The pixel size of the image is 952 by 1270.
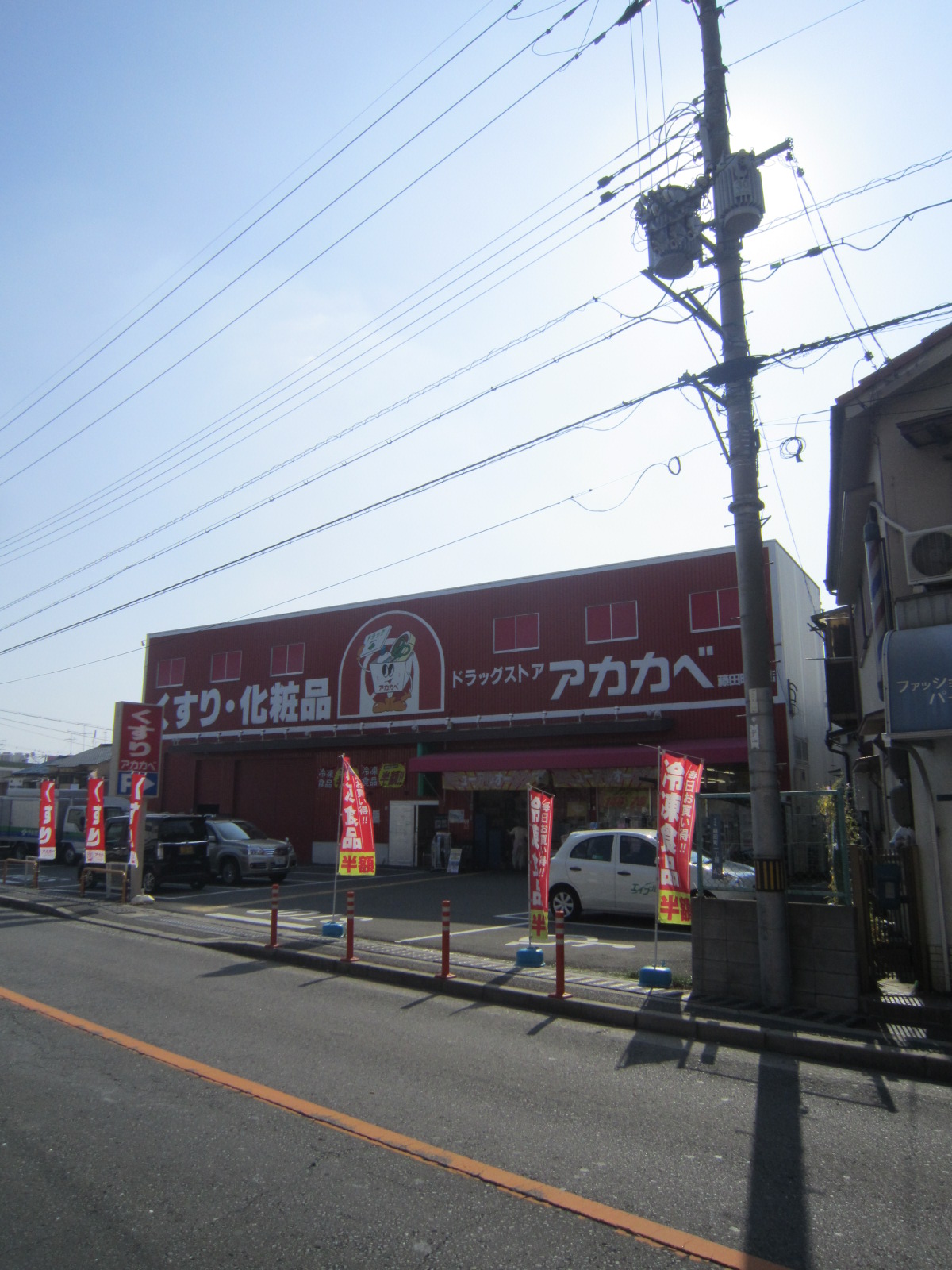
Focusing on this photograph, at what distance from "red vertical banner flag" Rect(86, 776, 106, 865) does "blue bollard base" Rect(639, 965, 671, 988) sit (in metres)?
13.4

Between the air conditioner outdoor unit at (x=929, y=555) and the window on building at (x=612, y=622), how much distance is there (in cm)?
1526

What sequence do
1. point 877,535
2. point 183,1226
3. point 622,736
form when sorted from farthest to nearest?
point 622,736 → point 877,535 → point 183,1226

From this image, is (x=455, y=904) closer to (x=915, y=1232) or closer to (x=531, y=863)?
(x=531, y=863)

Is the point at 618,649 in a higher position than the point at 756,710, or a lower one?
higher

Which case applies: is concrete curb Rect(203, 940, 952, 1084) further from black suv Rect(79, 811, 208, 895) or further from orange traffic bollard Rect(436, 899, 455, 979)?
black suv Rect(79, 811, 208, 895)

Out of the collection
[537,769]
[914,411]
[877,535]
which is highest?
[914,411]

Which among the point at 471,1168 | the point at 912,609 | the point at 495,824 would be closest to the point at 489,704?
the point at 495,824

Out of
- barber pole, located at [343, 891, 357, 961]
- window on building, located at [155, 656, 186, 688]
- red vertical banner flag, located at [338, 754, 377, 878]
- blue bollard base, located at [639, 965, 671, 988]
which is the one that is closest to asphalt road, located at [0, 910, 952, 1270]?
blue bollard base, located at [639, 965, 671, 988]

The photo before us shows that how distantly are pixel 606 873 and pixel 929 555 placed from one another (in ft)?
24.5

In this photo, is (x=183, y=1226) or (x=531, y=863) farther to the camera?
(x=531, y=863)

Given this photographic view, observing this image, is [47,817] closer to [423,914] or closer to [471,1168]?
[423,914]

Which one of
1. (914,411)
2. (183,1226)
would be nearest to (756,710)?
(914,411)

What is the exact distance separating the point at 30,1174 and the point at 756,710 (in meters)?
6.86

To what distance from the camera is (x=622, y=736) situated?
23.8 metres
